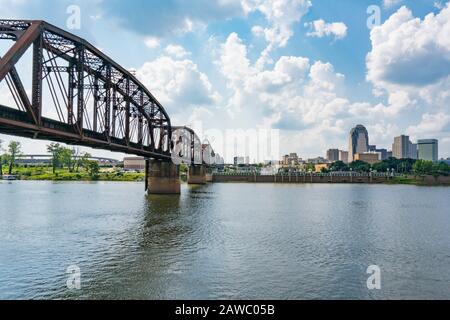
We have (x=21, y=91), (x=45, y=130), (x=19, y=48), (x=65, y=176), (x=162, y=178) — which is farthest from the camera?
(x=65, y=176)

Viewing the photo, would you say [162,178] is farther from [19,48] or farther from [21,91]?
[21,91]

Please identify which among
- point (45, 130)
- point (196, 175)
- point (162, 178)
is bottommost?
point (196, 175)

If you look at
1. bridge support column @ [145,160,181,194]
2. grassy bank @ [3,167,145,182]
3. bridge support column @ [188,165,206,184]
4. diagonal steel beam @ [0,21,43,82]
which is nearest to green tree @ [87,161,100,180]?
grassy bank @ [3,167,145,182]

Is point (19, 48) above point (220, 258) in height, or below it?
above

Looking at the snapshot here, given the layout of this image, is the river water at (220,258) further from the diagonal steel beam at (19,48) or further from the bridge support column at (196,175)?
the bridge support column at (196,175)

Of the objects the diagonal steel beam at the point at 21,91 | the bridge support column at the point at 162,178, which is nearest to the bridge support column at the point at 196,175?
the bridge support column at the point at 162,178

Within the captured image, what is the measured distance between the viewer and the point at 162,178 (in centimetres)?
8925

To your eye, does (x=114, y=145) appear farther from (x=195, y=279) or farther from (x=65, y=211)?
(x=195, y=279)

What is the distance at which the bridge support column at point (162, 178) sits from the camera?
88.4 metres

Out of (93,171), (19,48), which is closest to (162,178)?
(19,48)
